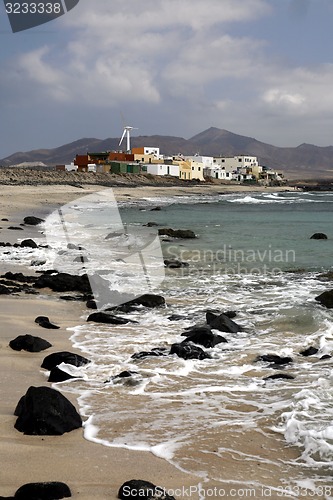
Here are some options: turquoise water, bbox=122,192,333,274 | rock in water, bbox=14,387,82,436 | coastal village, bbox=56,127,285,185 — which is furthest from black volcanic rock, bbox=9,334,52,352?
coastal village, bbox=56,127,285,185

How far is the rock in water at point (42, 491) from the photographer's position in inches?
128

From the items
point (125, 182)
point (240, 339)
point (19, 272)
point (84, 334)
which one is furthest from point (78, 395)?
point (125, 182)

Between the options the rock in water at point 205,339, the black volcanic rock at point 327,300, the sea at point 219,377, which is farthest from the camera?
the black volcanic rock at point 327,300

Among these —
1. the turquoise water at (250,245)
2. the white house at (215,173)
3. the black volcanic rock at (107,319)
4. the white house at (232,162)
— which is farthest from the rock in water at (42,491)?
the white house at (232,162)

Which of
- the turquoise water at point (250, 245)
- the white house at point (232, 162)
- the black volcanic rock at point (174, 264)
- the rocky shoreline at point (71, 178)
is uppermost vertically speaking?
the white house at point (232, 162)

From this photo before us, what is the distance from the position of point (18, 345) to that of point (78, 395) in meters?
1.54

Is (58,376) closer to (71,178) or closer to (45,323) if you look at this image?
(45,323)

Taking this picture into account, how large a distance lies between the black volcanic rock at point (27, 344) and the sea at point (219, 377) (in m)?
0.50

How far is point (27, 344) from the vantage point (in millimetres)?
6371

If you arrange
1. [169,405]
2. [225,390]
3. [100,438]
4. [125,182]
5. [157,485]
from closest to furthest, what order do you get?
1. [157,485]
2. [100,438]
3. [169,405]
4. [225,390]
5. [125,182]

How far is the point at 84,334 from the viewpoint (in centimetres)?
746

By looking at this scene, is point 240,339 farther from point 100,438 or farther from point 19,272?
point 19,272

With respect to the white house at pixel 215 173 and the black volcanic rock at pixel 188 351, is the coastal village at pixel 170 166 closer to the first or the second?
the white house at pixel 215 173

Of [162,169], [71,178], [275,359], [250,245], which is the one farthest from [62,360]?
[162,169]
